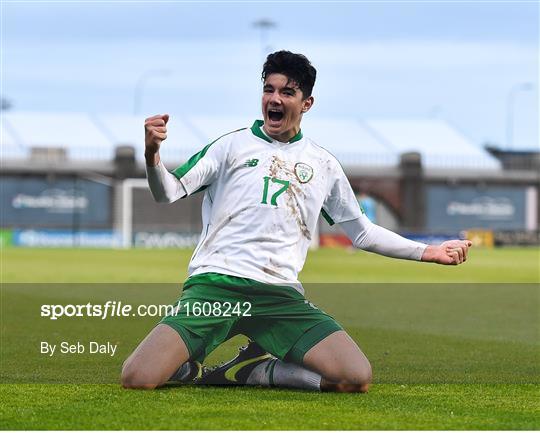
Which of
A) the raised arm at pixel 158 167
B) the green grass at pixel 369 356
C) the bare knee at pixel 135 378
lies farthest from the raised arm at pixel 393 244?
the bare knee at pixel 135 378

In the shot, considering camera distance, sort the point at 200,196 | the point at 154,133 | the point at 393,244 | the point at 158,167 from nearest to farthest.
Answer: the point at 154,133
the point at 158,167
the point at 393,244
the point at 200,196

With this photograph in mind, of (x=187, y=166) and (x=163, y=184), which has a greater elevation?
(x=187, y=166)

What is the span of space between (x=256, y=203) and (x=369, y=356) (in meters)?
3.35

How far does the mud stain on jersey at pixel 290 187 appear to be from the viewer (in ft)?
28.6

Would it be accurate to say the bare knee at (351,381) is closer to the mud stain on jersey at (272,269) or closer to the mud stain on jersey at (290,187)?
the mud stain on jersey at (272,269)

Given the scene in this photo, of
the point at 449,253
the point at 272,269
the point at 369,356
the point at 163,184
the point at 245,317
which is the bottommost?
the point at 369,356

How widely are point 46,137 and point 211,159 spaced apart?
72.1m

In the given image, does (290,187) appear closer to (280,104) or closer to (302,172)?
(302,172)

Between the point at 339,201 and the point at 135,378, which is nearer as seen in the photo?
the point at 135,378

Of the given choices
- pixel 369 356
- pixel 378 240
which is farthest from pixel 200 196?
pixel 378 240

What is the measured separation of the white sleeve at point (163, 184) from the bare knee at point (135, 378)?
1079mm

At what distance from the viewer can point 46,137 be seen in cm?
7944

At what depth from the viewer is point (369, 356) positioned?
11.6 metres

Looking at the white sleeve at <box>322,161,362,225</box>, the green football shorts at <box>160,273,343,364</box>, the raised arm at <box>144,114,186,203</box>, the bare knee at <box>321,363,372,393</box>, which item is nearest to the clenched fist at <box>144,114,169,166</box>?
the raised arm at <box>144,114,186,203</box>
